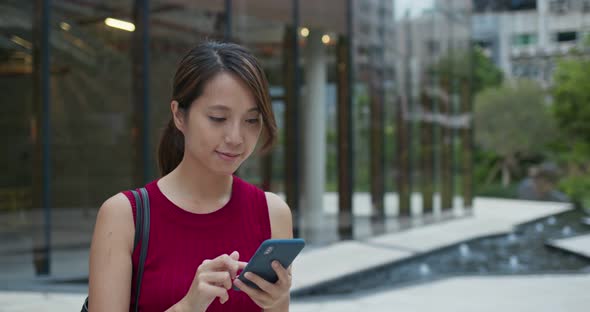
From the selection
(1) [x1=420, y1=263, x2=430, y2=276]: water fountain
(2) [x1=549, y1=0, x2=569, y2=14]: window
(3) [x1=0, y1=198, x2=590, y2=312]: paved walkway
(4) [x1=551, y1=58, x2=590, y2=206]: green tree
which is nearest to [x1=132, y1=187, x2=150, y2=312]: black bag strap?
(3) [x1=0, y1=198, x2=590, y2=312]: paved walkway

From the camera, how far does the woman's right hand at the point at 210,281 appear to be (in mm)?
1407

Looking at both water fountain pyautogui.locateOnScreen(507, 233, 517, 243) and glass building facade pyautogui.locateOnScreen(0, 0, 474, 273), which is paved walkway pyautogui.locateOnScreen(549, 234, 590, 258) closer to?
water fountain pyautogui.locateOnScreen(507, 233, 517, 243)

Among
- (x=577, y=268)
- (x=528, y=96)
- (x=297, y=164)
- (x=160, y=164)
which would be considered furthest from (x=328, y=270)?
(x=528, y=96)

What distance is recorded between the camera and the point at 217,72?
160 centimetres

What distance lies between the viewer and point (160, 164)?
1904 mm

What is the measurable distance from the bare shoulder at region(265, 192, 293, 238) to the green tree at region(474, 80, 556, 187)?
31.3 m

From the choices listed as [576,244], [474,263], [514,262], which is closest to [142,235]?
[474,263]

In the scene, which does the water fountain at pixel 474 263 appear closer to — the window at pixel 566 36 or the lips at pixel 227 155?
the lips at pixel 227 155

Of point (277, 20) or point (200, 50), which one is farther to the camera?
point (277, 20)

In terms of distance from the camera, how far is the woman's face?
1.59 metres

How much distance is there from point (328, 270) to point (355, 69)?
5.21 metres

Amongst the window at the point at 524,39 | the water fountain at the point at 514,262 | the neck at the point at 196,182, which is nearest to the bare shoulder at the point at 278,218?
the neck at the point at 196,182

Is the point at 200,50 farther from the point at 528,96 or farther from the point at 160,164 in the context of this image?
the point at 528,96

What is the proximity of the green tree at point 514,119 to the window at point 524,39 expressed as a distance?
2017cm
